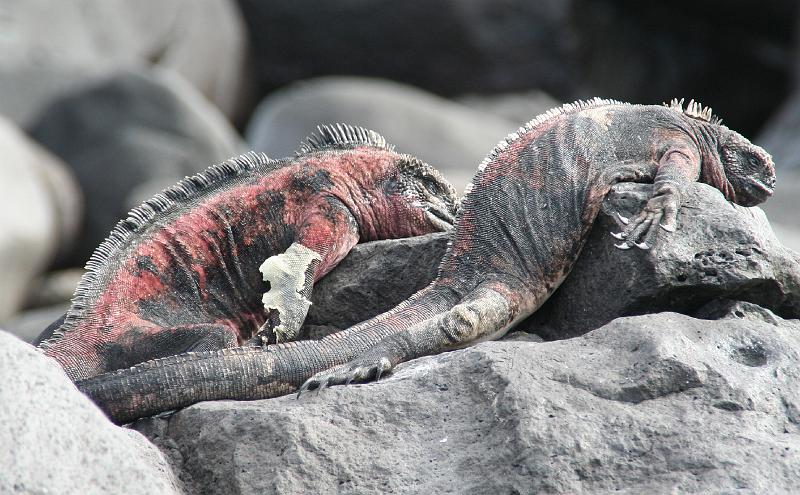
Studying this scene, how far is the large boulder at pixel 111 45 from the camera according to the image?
1299 centimetres

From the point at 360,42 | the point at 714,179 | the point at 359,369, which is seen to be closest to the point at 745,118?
the point at 360,42

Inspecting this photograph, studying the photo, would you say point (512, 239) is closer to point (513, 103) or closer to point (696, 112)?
point (696, 112)

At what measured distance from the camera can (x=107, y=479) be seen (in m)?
3.09

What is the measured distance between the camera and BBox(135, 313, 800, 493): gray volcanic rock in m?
3.28

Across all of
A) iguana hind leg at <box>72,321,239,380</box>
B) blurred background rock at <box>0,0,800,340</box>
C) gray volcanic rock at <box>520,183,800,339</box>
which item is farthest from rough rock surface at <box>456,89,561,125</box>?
iguana hind leg at <box>72,321,239,380</box>

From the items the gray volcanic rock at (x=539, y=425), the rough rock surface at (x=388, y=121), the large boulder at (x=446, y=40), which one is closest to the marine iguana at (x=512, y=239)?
the gray volcanic rock at (x=539, y=425)

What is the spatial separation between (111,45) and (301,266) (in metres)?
10.6

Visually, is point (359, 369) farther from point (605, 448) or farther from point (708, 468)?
point (708, 468)

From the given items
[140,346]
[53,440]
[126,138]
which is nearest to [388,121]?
[126,138]

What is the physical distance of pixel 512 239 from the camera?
4.36 meters

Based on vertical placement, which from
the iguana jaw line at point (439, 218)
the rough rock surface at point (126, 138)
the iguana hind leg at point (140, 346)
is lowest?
the iguana hind leg at point (140, 346)

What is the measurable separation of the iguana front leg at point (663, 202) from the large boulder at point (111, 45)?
9273 millimetres

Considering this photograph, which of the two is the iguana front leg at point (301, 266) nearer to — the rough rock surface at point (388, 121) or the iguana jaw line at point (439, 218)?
the iguana jaw line at point (439, 218)

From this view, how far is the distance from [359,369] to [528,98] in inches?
453
